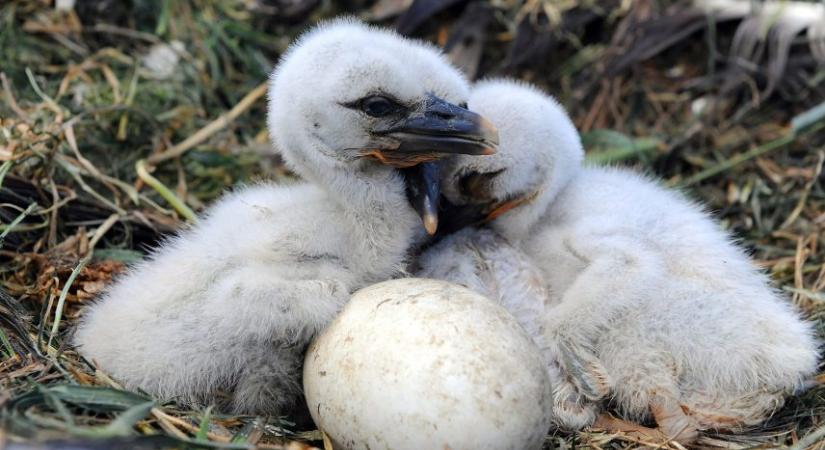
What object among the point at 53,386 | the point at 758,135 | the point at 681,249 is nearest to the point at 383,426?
the point at 53,386

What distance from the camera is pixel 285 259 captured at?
238cm

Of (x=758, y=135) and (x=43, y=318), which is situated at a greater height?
(x=43, y=318)

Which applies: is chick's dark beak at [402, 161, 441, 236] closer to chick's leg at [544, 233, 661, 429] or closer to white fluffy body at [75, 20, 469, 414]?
white fluffy body at [75, 20, 469, 414]

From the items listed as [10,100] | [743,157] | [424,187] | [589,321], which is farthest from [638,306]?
[10,100]

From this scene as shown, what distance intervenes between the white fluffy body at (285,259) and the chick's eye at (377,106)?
0.09ft

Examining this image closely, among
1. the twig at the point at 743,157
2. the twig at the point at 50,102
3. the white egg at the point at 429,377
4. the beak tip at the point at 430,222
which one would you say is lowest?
the twig at the point at 743,157

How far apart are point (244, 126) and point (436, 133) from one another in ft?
5.39

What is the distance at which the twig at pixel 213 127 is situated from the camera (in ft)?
11.3

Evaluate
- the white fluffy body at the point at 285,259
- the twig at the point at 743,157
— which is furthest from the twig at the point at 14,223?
the twig at the point at 743,157

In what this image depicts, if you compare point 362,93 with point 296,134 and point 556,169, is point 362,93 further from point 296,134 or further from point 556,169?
point 556,169

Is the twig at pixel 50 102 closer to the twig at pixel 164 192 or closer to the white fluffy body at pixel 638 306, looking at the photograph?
the twig at pixel 164 192

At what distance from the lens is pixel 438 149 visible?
7.95 feet

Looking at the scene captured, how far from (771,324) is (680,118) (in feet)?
6.09

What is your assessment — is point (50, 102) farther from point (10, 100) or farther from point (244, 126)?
point (244, 126)
